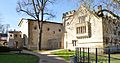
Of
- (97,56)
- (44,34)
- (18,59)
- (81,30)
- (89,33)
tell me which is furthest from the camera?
(44,34)

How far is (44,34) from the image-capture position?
215 feet

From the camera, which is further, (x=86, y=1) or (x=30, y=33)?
(x=30, y=33)

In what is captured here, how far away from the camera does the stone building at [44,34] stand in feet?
209

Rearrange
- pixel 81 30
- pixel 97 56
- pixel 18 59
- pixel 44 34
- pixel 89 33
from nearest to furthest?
pixel 97 56 < pixel 18 59 < pixel 89 33 < pixel 81 30 < pixel 44 34

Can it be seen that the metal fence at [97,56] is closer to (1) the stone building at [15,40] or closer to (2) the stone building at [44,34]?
(2) the stone building at [44,34]

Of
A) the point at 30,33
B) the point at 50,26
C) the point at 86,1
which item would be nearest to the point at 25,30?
the point at 30,33

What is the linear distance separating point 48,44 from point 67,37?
9.89 meters

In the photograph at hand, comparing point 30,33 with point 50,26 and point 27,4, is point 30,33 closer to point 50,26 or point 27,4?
point 50,26

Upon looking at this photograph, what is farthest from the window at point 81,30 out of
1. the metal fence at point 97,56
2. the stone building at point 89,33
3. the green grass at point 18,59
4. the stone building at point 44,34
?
the metal fence at point 97,56

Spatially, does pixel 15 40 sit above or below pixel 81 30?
below

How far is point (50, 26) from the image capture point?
6662 cm

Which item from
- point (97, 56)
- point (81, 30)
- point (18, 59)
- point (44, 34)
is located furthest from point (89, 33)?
point (97, 56)

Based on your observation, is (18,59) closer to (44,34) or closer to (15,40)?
(44,34)

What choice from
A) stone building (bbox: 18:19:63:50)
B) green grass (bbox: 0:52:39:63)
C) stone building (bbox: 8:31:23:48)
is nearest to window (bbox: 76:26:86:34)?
stone building (bbox: 18:19:63:50)
